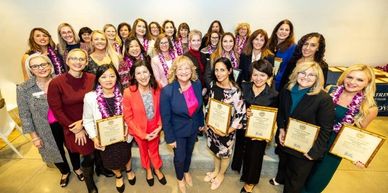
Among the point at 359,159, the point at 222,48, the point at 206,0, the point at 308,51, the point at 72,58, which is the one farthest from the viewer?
the point at 206,0

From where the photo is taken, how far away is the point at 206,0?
16.0 ft

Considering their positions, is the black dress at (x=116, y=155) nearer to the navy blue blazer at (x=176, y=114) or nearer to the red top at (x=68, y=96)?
the red top at (x=68, y=96)

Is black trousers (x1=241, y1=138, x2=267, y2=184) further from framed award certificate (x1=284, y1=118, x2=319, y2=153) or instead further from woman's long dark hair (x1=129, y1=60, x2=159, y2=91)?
woman's long dark hair (x1=129, y1=60, x2=159, y2=91)

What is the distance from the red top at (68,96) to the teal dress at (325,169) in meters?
2.47

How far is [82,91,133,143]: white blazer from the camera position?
1982 millimetres

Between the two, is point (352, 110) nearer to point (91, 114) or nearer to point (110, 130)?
point (110, 130)

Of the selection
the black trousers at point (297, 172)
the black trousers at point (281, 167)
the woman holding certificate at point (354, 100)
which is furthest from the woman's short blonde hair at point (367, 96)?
the black trousers at point (281, 167)

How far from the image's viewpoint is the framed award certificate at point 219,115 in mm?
1994

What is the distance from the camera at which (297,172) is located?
208cm

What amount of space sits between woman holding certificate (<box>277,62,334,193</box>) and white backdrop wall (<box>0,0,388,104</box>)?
3574 millimetres

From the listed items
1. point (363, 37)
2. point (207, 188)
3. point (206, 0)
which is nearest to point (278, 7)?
point (206, 0)

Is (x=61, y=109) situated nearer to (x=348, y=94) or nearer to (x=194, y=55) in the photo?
(x=194, y=55)

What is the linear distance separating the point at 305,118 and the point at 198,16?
12.9ft

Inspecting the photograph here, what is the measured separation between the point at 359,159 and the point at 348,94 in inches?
23.3
